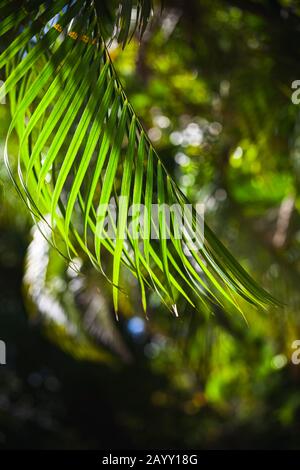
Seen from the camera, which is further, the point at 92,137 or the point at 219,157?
the point at 219,157

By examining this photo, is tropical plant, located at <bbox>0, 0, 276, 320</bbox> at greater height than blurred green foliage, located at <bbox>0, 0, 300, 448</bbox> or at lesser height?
lesser

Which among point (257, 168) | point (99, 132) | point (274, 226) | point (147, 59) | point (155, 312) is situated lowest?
point (99, 132)

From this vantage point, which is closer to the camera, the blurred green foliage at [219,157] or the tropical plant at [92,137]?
the tropical plant at [92,137]

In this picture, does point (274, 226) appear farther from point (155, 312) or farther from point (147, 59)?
point (147, 59)

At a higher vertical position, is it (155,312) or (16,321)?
(16,321)

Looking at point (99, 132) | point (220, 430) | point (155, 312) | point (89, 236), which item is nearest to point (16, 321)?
point (220, 430)

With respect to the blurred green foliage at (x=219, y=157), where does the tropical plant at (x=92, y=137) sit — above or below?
below

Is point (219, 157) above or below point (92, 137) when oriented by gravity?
above

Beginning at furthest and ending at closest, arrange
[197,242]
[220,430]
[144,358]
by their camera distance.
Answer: [144,358] → [220,430] → [197,242]

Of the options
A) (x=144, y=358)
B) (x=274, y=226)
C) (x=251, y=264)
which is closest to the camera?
(x=251, y=264)

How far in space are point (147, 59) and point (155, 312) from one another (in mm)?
1558

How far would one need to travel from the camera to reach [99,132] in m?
1.14

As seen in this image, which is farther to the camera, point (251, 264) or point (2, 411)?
point (2, 411)

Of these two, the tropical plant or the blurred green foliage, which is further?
the blurred green foliage
